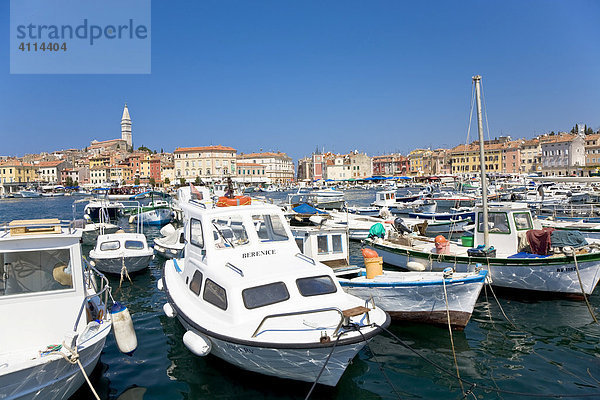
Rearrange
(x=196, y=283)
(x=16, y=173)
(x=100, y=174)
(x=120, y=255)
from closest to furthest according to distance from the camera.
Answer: (x=196, y=283) → (x=120, y=255) → (x=16, y=173) → (x=100, y=174)

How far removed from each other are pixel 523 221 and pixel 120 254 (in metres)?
16.2

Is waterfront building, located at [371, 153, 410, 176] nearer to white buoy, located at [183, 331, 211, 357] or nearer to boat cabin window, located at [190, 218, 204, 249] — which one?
boat cabin window, located at [190, 218, 204, 249]

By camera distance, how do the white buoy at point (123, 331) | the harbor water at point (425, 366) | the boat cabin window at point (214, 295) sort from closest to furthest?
the white buoy at point (123, 331)
the harbor water at point (425, 366)
the boat cabin window at point (214, 295)

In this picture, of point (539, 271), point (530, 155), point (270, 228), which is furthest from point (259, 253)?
point (530, 155)

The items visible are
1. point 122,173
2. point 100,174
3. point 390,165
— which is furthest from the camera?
point 390,165

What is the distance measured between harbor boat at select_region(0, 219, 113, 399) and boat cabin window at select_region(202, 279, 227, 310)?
6.32 ft

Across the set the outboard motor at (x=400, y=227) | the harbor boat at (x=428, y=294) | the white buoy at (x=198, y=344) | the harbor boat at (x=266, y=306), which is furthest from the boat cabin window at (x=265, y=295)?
the outboard motor at (x=400, y=227)

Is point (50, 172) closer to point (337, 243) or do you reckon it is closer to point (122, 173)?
point (122, 173)

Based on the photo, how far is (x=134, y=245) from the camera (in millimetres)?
19359

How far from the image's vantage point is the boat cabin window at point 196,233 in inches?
398

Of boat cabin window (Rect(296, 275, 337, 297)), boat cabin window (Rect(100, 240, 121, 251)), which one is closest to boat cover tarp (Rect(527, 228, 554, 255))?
boat cabin window (Rect(296, 275, 337, 297))

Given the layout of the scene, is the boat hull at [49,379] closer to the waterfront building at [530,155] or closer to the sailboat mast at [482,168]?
the sailboat mast at [482,168]

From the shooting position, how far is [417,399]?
7.97 metres

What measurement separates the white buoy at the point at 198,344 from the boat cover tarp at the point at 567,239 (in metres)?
11.7
